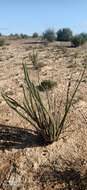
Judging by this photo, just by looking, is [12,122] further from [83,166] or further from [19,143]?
[83,166]

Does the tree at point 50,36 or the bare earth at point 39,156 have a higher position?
the bare earth at point 39,156

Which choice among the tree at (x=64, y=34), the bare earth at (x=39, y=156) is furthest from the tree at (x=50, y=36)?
the bare earth at (x=39, y=156)

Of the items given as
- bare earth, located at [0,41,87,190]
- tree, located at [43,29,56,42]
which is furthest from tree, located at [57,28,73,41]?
bare earth, located at [0,41,87,190]

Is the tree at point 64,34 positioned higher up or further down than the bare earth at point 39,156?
further down

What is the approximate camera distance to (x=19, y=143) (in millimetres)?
5742

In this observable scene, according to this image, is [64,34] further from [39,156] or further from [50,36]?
[39,156]

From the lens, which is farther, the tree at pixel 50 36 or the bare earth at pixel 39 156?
the tree at pixel 50 36

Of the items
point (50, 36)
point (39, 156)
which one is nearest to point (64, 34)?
point (50, 36)

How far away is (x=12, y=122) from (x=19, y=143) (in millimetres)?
891

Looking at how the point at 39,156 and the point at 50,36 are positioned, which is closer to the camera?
the point at 39,156

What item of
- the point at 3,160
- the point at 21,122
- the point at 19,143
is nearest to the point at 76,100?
the point at 21,122

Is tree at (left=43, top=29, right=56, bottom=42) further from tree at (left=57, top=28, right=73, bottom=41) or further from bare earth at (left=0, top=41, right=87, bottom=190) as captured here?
bare earth at (left=0, top=41, right=87, bottom=190)

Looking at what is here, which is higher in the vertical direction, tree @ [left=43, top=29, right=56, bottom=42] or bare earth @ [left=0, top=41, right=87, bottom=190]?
bare earth @ [left=0, top=41, right=87, bottom=190]

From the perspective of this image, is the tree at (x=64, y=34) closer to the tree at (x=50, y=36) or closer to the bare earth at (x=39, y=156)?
the tree at (x=50, y=36)
